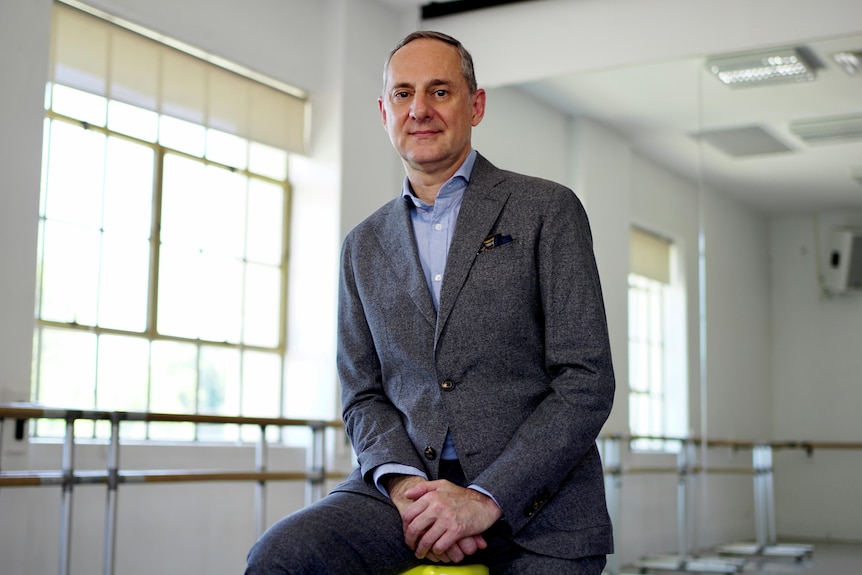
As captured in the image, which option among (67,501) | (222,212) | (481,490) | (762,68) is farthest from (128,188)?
(481,490)

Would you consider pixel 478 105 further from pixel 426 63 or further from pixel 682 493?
pixel 682 493

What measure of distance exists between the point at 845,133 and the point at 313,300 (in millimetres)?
2673

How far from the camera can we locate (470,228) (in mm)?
1563

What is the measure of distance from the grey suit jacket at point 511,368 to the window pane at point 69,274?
2933 mm

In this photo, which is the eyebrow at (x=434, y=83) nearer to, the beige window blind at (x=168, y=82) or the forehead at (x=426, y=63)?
the forehead at (x=426, y=63)

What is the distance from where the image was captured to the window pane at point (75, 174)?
424cm

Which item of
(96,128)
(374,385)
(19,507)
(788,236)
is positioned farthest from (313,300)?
(374,385)

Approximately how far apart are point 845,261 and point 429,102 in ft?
11.9

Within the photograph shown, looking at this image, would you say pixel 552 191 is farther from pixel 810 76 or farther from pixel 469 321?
pixel 810 76

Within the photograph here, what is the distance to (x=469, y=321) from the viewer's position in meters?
1.50

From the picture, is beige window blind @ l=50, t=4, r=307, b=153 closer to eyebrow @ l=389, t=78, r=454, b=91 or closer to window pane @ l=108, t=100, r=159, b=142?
window pane @ l=108, t=100, r=159, b=142

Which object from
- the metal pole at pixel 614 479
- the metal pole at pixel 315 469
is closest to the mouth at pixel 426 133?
the metal pole at pixel 315 469

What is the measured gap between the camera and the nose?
5.15 ft

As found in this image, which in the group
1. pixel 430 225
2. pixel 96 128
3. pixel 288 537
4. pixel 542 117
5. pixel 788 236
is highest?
pixel 542 117
